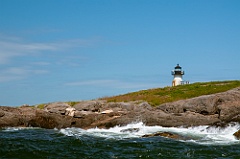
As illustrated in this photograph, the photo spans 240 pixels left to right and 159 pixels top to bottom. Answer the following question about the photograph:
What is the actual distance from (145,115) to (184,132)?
15.1 ft

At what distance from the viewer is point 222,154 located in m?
18.3

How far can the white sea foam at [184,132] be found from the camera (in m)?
24.2

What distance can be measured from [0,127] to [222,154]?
20253 mm

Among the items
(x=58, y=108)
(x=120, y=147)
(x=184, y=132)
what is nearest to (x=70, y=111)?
(x=58, y=108)

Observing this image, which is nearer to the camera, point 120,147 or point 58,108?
point 120,147

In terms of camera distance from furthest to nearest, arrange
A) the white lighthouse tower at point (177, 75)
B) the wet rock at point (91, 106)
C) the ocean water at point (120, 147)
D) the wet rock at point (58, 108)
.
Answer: the white lighthouse tower at point (177, 75), the wet rock at point (91, 106), the wet rock at point (58, 108), the ocean water at point (120, 147)

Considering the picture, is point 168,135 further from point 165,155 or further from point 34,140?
point 34,140

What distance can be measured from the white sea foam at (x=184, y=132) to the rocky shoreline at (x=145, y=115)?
0.57m

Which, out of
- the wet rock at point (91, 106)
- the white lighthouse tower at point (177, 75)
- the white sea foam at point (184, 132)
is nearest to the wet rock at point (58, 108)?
the wet rock at point (91, 106)

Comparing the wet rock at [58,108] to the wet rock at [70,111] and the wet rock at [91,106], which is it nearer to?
the wet rock at [70,111]

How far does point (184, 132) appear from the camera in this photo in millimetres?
27734

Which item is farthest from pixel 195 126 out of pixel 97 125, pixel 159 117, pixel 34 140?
pixel 34 140

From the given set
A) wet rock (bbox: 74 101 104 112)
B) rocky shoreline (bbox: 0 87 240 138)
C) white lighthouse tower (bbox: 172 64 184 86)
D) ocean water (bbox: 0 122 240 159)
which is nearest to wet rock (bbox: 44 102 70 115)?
rocky shoreline (bbox: 0 87 240 138)

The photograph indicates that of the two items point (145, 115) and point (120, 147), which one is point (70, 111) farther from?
point (120, 147)
